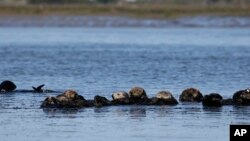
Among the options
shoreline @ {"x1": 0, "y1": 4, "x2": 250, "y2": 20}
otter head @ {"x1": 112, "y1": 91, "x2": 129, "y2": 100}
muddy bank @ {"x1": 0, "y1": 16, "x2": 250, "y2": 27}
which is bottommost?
otter head @ {"x1": 112, "y1": 91, "x2": 129, "y2": 100}

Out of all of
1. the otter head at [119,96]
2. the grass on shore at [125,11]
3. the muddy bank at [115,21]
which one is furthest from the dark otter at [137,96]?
the grass on shore at [125,11]

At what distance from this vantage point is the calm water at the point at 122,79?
25.5m

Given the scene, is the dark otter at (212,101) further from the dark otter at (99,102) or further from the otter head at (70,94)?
the otter head at (70,94)

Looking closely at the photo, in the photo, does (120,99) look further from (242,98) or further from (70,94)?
(242,98)

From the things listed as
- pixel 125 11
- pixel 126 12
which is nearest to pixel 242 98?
pixel 126 12

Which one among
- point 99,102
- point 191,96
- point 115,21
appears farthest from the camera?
point 115,21

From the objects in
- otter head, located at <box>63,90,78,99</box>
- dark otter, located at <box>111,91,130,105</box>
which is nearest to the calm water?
dark otter, located at <box>111,91,130,105</box>

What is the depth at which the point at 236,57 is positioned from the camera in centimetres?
5462

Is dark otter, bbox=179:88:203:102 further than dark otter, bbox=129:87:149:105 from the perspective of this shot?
Yes

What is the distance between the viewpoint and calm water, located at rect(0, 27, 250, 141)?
2545cm

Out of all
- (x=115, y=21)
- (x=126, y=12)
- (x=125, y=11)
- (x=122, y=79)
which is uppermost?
(x=125, y=11)

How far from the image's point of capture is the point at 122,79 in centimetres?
3959

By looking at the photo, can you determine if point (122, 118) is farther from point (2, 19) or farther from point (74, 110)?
point (2, 19)

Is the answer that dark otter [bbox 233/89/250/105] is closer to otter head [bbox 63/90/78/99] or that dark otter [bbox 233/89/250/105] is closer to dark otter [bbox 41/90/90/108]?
dark otter [bbox 41/90/90/108]
